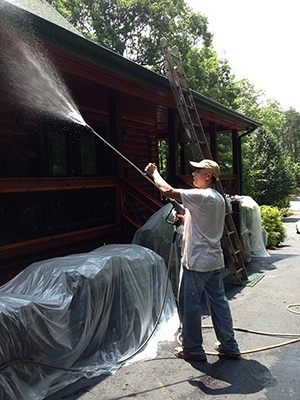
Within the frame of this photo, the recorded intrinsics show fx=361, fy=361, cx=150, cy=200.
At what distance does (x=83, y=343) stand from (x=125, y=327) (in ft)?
1.74

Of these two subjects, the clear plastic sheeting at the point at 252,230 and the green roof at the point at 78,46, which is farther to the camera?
the clear plastic sheeting at the point at 252,230

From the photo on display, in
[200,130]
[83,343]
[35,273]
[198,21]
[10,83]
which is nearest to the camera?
[83,343]

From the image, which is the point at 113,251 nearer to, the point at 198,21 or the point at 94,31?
the point at 94,31

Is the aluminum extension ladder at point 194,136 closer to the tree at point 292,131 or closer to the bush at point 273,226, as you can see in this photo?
the bush at point 273,226

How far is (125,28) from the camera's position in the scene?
2642cm

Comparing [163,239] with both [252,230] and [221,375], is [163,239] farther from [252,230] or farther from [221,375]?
[252,230]

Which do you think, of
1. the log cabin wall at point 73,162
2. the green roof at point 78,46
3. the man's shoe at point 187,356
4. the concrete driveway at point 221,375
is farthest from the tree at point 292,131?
the man's shoe at point 187,356

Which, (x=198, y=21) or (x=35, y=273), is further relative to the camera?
(x=198, y=21)

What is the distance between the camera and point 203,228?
332 cm

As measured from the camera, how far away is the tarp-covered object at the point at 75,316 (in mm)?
2711

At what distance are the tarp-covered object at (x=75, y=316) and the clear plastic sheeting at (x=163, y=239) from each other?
0.59 m

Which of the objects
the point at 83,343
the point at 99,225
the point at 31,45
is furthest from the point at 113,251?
the point at 31,45

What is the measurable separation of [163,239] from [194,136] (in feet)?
6.43

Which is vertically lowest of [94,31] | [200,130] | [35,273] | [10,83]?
[35,273]
